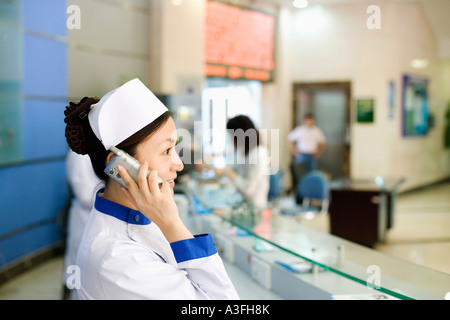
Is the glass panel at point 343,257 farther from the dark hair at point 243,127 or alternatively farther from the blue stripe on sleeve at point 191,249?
the dark hair at point 243,127

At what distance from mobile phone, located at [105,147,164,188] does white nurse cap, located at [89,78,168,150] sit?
45 millimetres

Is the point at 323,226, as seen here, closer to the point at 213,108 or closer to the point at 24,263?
the point at 213,108

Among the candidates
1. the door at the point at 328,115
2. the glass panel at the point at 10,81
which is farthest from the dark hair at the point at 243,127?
the door at the point at 328,115

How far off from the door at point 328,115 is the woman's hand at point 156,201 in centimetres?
906

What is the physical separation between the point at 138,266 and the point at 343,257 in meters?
1.03

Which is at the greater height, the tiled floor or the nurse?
the nurse

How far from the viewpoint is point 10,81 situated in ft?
14.4

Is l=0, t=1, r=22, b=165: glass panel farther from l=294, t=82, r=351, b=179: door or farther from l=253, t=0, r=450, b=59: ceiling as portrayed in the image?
l=294, t=82, r=351, b=179: door

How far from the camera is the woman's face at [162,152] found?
104 cm

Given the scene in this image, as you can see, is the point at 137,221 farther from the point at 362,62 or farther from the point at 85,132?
the point at 362,62

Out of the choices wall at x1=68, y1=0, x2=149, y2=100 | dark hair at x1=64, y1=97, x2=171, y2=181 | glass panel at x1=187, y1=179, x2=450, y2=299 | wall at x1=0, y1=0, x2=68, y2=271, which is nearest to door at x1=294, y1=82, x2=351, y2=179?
wall at x1=68, y1=0, x2=149, y2=100

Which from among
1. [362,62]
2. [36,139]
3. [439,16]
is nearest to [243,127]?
[36,139]

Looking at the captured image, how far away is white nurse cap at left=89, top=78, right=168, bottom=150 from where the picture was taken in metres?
1.03

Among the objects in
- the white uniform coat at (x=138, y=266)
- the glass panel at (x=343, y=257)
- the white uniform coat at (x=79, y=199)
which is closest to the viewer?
the white uniform coat at (x=138, y=266)
